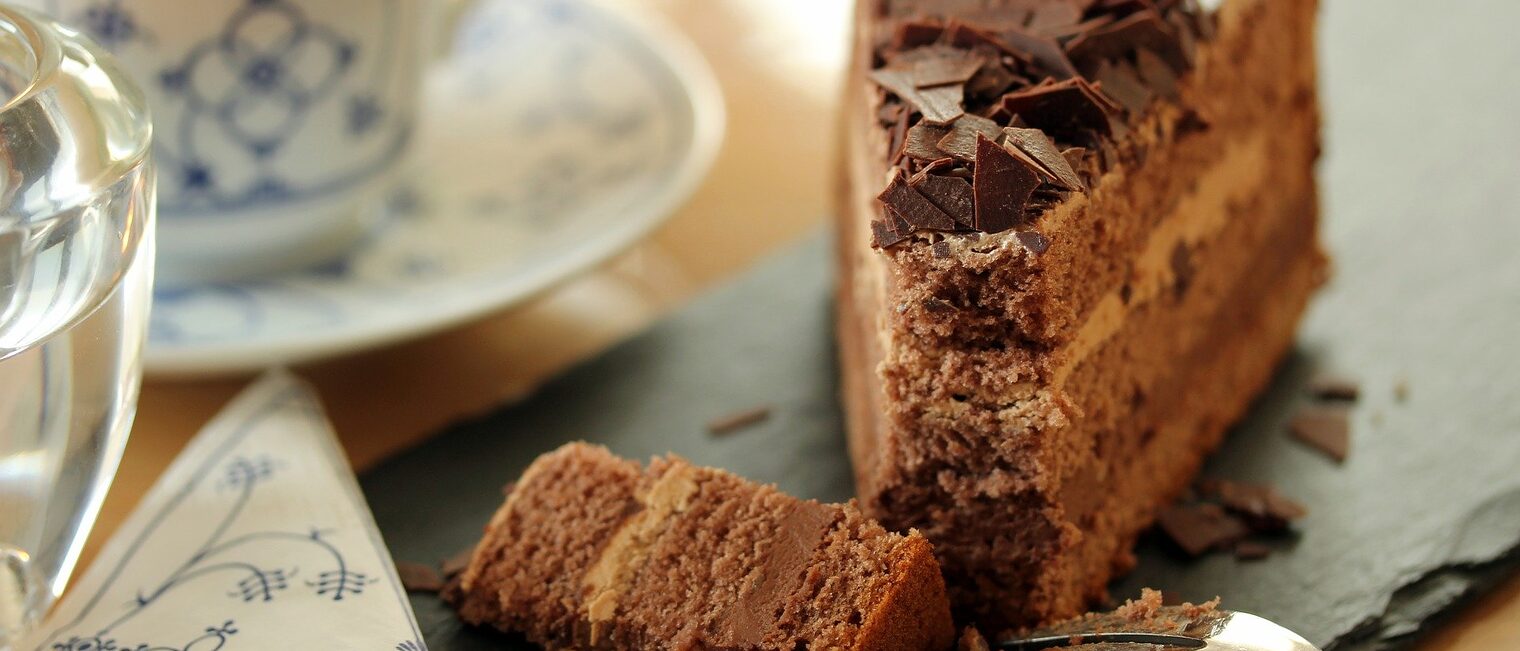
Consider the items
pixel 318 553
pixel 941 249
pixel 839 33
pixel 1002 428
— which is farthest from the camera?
pixel 839 33

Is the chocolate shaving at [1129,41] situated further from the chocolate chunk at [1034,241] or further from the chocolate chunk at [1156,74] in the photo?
the chocolate chunk at [1034,241]

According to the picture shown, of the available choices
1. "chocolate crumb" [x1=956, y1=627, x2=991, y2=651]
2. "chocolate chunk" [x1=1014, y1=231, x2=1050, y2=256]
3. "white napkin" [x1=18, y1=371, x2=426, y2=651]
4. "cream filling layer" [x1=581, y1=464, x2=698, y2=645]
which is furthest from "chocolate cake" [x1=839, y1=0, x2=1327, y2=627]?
"white napkin" [x1=18, y1=371, x2=426, y2=651]

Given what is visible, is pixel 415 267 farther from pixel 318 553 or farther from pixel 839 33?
pixel 839 33

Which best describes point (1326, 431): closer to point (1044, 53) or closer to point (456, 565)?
point (1044, 53)

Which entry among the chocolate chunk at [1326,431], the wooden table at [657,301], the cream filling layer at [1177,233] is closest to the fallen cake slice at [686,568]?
the cream filling layer at [1177,233]

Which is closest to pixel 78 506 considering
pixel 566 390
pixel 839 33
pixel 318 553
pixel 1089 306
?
pixel 318 553

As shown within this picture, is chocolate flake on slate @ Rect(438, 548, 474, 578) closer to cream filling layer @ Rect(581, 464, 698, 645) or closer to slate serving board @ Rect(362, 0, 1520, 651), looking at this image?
slate serving board @ Rect(362, 0, 1520, 651)

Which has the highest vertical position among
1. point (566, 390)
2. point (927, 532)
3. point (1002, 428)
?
point (1002, 428)
